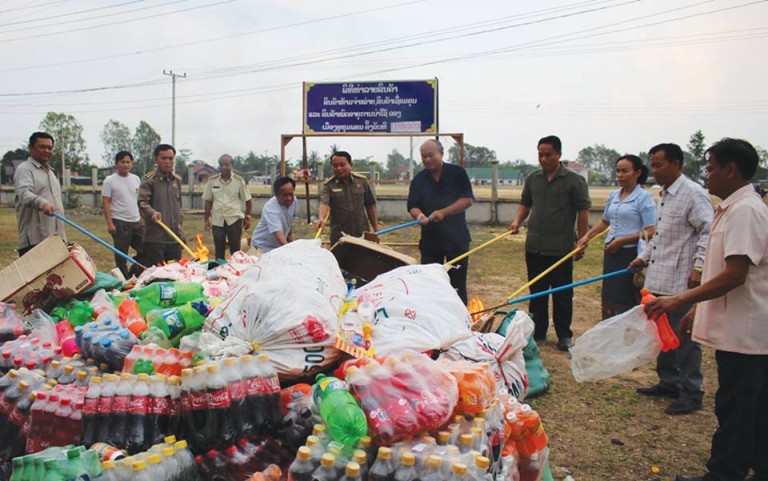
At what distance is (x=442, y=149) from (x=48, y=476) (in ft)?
13.7

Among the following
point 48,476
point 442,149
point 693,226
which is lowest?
point 48,476

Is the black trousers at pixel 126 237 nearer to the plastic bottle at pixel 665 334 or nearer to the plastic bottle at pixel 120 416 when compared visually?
the plastic bottle at pixel 120 416

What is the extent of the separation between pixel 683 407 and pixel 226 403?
9.93 feet

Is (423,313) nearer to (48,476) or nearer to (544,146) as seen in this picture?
(48,476)

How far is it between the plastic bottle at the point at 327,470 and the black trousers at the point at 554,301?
11.7 ft

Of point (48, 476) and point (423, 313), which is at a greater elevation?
point (423, 313)

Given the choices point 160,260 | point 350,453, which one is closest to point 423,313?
point 350,453

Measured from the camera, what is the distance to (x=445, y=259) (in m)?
5.62

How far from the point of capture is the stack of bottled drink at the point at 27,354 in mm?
3238

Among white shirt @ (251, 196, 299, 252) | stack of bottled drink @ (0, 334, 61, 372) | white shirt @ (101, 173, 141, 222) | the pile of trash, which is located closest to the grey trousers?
the pile of trash

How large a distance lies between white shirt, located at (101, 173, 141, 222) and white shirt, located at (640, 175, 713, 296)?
5.64m

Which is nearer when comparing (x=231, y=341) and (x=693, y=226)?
(x=231, y=341)

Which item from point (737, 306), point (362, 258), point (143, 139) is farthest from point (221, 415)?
point (143, 139)

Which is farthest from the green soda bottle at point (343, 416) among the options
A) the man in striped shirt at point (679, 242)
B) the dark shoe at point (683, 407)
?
the dark shoe at point (683, 407)
